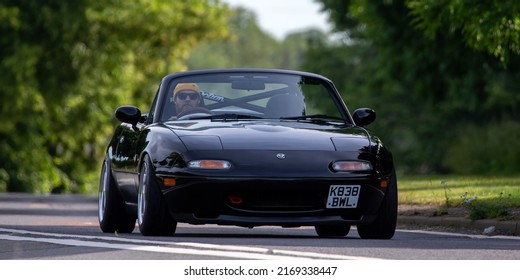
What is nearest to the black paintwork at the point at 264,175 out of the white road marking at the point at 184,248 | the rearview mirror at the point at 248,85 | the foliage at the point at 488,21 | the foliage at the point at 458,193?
the white road marking at the point at 184,248

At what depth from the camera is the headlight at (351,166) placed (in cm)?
1280

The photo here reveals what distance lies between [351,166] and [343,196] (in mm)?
247

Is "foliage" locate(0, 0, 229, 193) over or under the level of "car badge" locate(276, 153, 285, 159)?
under

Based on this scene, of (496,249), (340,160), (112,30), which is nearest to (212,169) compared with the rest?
A: (340,160)

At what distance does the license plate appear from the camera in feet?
42.1

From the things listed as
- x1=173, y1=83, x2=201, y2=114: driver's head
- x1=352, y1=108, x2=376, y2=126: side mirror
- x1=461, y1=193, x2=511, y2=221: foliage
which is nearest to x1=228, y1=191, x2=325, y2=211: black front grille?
x1=173, y1=83, x2=201, y2=114: driver's head

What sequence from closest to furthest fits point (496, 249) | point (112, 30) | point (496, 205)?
1. point (496, 249)
2. point (496, 205)
3. point (112, 30)

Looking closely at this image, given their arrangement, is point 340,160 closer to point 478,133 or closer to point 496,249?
point 496,249

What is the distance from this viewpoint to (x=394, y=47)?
119 feet

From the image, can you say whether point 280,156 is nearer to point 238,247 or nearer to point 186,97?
point 238,247

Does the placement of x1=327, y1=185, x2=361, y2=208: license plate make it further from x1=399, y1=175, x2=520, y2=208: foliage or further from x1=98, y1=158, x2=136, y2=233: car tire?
x1=399, y1=175, x2=520, y2=208: foliage

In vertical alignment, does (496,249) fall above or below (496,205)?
above

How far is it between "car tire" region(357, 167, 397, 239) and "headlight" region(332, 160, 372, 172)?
349 millimetres
